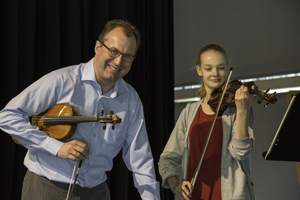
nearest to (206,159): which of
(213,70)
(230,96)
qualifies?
(230,96)

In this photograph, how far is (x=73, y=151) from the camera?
1371mm

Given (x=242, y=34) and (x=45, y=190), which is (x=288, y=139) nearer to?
(x=45, y=190)

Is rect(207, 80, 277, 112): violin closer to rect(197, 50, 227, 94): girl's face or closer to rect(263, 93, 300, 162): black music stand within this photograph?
rect(197, 50, 227, 94): girl's face

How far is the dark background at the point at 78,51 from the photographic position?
7.79ft

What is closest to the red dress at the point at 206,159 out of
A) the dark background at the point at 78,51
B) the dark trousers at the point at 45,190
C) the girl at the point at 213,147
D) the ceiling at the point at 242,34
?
the girl at the point at 213,147

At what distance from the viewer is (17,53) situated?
239 centimetres

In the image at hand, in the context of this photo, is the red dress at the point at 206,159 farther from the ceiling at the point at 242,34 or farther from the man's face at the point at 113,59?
the ceiling at the point at 242,34

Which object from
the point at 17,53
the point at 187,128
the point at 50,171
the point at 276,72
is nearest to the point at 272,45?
the point at 276,72

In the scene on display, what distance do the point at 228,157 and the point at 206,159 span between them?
12cm

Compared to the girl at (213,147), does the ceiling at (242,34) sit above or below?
above

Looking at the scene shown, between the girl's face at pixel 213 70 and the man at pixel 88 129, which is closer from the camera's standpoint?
the man at pixel 88 129

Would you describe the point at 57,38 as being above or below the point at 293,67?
above

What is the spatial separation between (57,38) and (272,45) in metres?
1.86

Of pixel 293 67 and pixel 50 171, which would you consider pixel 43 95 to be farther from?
pixel 293 67
